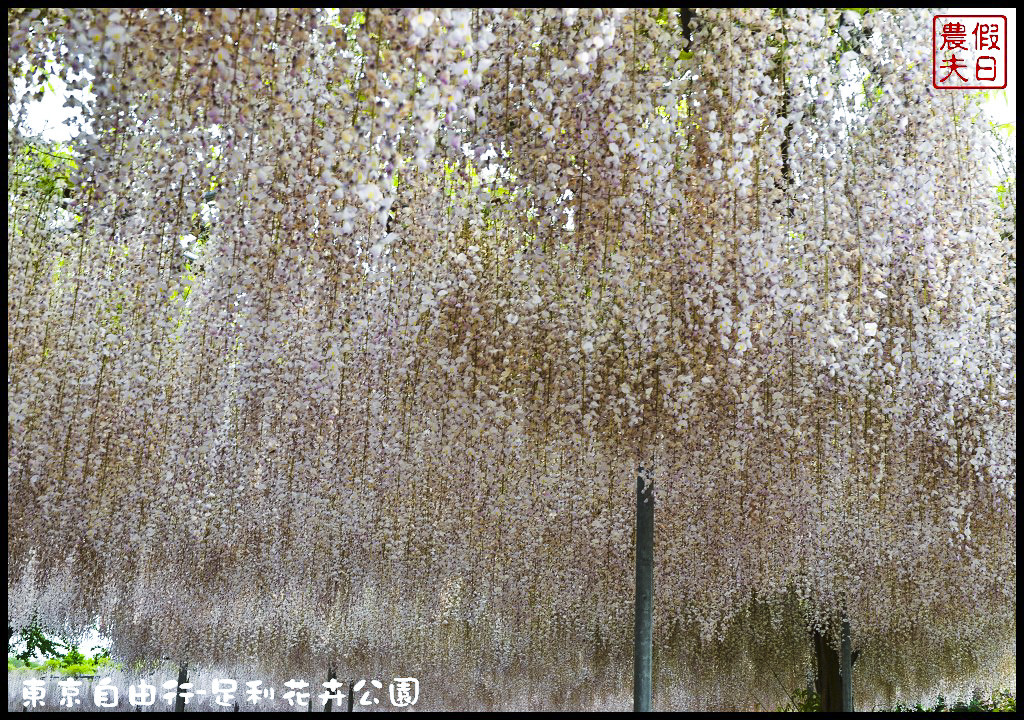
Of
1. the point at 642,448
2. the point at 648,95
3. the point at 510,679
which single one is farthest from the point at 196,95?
the point at 510,679

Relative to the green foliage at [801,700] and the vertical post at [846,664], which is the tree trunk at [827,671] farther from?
the green foliage at [801,700]

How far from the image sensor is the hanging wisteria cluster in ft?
11.9

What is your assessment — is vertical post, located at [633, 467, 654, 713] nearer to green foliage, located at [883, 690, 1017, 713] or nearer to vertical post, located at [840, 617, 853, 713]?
vertical post, located at [840, 617, 853, 713]

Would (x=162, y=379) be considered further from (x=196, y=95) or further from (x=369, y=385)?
(x=196, y=95)

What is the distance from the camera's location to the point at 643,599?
19.6ft

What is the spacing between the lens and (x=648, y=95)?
13.4ft

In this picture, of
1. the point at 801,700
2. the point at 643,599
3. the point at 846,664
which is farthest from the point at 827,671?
the point at 643,599

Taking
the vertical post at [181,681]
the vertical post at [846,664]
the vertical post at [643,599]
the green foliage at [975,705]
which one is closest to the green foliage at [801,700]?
the vertical post at [846,664]

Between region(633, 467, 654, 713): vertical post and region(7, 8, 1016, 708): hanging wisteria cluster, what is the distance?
310 mm

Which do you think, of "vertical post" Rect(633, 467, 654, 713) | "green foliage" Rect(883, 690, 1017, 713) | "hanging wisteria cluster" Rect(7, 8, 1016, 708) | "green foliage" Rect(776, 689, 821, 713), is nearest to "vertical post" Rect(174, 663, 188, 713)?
"hanging wisteria cluster" Rect(7, 8, 1016, 708)

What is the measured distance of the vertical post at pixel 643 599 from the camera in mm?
5887

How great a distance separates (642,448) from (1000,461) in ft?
9.61

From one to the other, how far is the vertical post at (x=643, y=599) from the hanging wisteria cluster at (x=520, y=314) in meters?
0.31

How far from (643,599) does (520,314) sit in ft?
7.23
